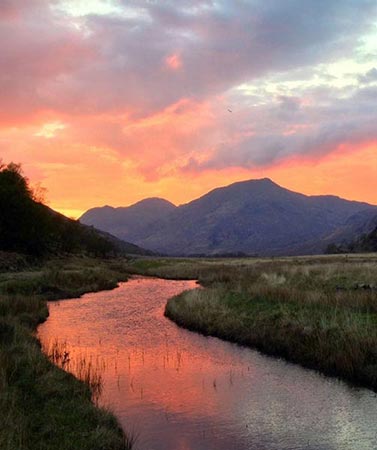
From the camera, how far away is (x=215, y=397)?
59.5 ft

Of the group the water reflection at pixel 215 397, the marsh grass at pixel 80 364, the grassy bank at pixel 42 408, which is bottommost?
the water reflection at pixel 215 397

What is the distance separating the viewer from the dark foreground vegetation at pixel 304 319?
20142mm

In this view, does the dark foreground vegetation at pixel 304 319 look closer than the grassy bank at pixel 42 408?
No

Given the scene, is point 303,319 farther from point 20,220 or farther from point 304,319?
point 20,220

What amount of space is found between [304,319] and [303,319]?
0.16ft

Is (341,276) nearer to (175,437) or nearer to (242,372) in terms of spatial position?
(242,372)

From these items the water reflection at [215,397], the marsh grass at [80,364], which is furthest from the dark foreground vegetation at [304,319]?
the marsh grass at [80,364]

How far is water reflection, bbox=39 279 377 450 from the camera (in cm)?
1443

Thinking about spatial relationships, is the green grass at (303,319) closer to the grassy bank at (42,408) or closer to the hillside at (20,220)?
the grassy bank at (42,408)

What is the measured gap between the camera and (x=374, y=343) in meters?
19.6

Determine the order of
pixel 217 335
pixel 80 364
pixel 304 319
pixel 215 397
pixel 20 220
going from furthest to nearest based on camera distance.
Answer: pixel 20 220, pixel 217 335, pixel 304 319, pixel 80 364, pixel 215 397

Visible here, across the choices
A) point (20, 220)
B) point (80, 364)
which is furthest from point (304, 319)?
point (20, 220)

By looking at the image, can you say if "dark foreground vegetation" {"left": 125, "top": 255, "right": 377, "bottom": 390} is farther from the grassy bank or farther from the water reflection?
the grassy bank

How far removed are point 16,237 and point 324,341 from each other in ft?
216
